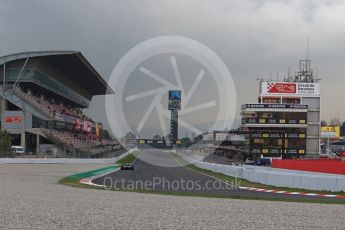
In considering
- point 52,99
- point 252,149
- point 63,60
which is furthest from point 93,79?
point 252,149

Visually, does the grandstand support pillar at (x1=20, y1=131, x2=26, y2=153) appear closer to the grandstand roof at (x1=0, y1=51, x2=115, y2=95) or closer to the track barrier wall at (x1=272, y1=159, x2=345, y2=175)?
the grandstand roof at (x1=0, y1=51, x2=115, y2=95)

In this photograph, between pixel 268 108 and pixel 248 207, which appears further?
pixel 268 108

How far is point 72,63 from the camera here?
9038 cm

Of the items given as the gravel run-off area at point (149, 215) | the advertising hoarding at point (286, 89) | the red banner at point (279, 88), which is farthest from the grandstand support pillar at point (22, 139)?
the red banner at point (279, 88)

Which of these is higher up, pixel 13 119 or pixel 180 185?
pixel 13 119

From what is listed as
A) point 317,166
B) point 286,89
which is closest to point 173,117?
point 286,89

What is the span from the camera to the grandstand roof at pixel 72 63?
259 feet

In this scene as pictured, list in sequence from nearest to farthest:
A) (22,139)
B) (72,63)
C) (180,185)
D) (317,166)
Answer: (180,185) < (317,166) < (22,139) < (72,63)

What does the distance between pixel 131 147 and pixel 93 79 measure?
139 ft

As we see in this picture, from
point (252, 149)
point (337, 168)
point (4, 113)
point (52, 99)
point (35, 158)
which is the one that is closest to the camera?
point (337, 168)

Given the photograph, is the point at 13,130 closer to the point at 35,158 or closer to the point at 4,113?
the point at 4,113

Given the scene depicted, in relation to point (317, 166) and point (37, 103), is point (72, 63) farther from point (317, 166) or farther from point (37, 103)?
point (317, 166)

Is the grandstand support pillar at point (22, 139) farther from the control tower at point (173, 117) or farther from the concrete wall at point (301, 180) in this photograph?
the control tower at point (173, 117)

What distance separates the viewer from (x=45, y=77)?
277ft
